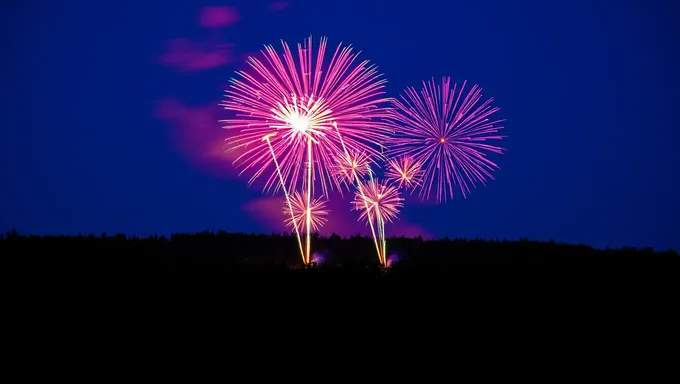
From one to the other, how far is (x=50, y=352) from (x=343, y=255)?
7575 mm

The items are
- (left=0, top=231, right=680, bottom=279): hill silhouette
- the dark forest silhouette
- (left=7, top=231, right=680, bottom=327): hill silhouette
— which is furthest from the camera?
the dark forest silhouette

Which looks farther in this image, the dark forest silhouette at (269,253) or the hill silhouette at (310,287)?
the dark forest silhouette at (269,253)

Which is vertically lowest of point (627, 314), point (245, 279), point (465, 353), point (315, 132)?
point (465, 353)

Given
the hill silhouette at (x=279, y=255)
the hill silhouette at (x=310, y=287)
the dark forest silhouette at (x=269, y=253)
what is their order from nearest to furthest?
the hill silhouette at (x=310, y=287) → the hill silhouette at (x=279, y=255) → the dark forest silhouette at (x=269, y=253)

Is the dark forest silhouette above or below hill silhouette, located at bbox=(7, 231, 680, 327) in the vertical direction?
above

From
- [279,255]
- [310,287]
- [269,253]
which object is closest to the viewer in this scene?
[310,287]

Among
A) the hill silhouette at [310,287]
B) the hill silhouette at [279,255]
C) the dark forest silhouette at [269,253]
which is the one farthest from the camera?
the dark forest silhouette at [269,253]

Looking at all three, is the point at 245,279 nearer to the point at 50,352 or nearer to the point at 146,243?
the point at 50,352

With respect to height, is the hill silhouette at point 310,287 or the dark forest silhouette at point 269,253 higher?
the dark forest silhouette at point 269,253

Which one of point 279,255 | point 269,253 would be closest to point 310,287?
point 279,255

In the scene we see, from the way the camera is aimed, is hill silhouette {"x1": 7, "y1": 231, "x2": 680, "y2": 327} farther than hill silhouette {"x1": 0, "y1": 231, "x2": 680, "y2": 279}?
No

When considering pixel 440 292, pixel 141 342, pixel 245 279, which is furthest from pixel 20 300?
pixel 440 292

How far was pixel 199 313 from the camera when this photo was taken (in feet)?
26.9

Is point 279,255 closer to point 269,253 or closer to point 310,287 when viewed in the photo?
point 269,253
